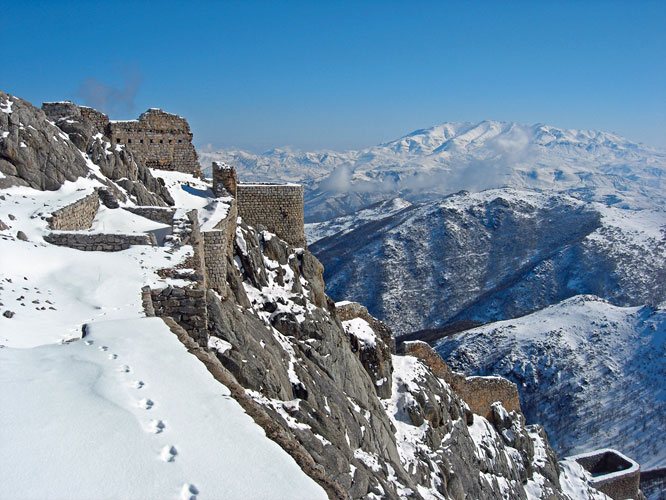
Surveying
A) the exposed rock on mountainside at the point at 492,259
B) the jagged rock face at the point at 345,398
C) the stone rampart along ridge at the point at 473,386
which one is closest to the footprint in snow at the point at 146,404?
the jagged rock face at the point at 345,398

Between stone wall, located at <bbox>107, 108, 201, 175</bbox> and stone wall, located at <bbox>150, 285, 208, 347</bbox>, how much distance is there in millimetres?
15890

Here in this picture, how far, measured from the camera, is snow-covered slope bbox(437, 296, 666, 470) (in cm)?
5634

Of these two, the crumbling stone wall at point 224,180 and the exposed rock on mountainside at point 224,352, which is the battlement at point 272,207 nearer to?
the crumbling stone wall at point 224,180

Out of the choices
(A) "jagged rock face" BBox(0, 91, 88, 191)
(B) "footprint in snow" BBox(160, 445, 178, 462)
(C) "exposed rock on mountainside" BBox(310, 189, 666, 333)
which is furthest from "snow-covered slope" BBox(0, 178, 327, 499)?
(C) "exposed rock on mountainside" BBox(310, 189, 666, 333)

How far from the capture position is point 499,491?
2573 cm

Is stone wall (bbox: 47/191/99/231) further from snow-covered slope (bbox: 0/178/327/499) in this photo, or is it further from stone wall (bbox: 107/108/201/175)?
stone wall (bbox: 107/108/201/175)

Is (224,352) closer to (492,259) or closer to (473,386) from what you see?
(473,386)

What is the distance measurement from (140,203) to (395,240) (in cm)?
12458

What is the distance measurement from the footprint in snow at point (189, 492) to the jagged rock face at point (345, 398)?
4.34 metres

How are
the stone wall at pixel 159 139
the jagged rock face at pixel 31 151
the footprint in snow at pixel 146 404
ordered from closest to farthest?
the footprint in snow at pixel 146 404 → the jagged rock face at pixel 31 151 → the stone wall at pixel 159 139

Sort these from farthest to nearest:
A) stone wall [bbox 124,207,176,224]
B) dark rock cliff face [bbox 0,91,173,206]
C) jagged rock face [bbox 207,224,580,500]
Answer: stone wall [bbox 124,207,176,224] < dark rock cliff face [bbox 0,91,173,206] < jagged rock face [bbox 207,224,580,500]

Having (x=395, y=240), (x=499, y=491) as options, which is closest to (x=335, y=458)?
(x=499, y=491)

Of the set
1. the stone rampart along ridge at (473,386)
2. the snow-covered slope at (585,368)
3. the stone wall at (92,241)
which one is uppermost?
the stone wall at (92,241)

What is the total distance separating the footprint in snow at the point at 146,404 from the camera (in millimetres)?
5531
